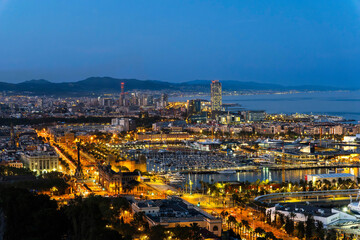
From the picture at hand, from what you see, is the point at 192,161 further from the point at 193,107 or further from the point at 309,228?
the point at 193,107

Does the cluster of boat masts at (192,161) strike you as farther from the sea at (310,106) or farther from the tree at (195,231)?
the sea at (310,106)

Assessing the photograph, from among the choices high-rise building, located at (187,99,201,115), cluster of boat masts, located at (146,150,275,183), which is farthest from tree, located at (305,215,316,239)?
high-rise building, located at (187,99,201,115)

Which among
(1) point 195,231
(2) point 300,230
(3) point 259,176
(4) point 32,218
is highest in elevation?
(4) point 32,218

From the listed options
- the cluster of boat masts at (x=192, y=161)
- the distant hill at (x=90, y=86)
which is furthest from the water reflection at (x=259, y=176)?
the distant hill at (x=90, y=86)

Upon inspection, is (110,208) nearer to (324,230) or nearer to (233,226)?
(233,226)

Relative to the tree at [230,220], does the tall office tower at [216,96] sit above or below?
above

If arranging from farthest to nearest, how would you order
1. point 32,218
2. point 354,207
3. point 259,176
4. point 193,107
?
point 193,107 → point 259,176 → point 354,207 → point 32,218

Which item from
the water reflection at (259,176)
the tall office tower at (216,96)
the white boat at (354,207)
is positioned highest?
the tall office tower at (216,96)

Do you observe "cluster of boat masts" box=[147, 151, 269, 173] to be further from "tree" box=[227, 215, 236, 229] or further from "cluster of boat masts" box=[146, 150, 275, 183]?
"tree" box=[227, 215, 236, 229]

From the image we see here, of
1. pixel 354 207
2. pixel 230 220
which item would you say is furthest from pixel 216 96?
pixel 230 220

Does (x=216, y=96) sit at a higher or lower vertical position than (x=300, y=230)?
higher

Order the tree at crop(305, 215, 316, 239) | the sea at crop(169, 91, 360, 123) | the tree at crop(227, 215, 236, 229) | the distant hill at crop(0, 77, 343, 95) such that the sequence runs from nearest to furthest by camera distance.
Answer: the tree at crop(305, 215, 316, 239) < the tree at crop(227, 215, 236, 229) < the sea at crop(169, 91, 360, 123) < the distant hill at crop(0, 77, 343, 95)
